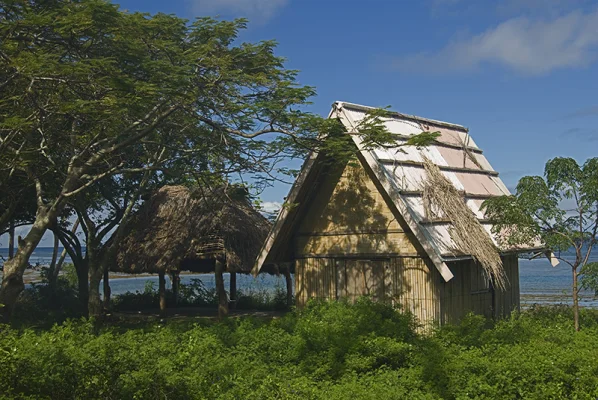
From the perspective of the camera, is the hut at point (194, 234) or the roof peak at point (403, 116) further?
the hut at point (194, 234)

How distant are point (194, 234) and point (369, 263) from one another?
680cm

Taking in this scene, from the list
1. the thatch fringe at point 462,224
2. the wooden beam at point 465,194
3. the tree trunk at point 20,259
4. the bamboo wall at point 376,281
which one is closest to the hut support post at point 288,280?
the bamboo wall at point 376,281

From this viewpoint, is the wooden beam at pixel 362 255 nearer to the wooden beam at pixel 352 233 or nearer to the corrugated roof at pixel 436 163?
the wooden beam at pixel 352 233

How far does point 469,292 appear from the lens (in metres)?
13.8

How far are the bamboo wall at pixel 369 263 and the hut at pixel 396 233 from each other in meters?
0.02

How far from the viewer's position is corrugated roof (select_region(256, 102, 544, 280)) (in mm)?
12414

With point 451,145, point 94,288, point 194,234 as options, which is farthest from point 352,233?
point 94,288

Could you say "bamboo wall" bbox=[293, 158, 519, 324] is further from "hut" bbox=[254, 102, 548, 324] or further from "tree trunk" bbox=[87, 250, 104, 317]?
"tree trunk" bbox=[87, 250, 104, 317]

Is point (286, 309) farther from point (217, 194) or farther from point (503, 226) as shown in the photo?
point (503, 226)

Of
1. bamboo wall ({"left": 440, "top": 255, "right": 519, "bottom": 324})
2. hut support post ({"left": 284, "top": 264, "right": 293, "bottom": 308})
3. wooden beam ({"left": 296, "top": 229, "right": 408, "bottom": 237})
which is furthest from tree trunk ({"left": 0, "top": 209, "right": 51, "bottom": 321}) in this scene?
hut support post ({"left": 284, "top": 264, "right": 293, "bottom": 308})

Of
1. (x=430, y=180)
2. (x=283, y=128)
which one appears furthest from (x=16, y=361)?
(x=430, y=180)

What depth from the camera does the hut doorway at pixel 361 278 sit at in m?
13.7

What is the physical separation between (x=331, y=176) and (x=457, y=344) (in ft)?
17.7

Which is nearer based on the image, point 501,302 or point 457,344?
point 457,344
